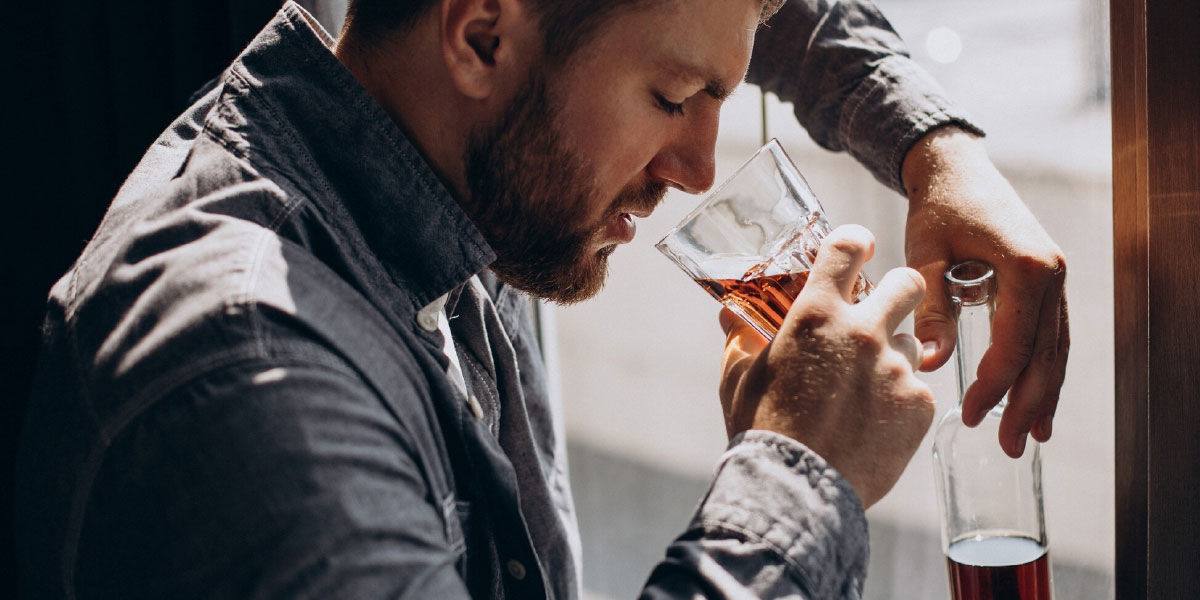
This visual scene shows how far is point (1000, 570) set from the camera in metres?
0.89

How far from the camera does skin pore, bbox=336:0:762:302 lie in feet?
A: 3.15

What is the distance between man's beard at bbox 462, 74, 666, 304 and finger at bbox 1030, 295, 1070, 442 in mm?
Result: 419

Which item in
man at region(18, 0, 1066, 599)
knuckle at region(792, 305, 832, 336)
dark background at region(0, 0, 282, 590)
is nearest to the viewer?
man at region(18, 0, 1066, 599)

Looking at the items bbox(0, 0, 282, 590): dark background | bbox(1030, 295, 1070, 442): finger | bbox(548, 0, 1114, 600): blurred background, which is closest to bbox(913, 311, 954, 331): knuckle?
bbox(1030, 295, 1070, 442): finger

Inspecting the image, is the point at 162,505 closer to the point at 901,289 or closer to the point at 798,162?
the point at 901,289

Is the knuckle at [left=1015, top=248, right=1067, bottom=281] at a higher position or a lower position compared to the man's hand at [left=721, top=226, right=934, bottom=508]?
higher

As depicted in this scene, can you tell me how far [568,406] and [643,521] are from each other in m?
0.30

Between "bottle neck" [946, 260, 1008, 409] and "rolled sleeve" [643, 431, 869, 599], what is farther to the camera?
"bottle neck" [946, 260, 1008, 409]

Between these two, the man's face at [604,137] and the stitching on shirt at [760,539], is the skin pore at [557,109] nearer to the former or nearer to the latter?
the man's face at [604,137]

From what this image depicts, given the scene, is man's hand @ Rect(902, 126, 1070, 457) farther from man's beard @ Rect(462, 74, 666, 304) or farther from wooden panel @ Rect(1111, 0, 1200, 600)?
man's beard @ Rect(462, 74, 666, 304)

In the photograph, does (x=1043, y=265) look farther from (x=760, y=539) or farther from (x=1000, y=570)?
(x=760, y=539)

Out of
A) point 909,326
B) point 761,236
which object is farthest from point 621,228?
point 909,326

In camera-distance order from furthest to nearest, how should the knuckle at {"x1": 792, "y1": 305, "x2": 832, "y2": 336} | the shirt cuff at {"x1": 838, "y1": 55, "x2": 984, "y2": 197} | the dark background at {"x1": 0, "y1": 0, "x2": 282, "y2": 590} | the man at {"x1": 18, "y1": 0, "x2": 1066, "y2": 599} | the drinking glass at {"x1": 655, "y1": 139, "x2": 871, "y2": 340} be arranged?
the dark background at {"x1": 0, "y1": 0, "x2": 282, "y2": 590} < the shirt cuff at {"x1": 838, "y1": 55, "x2": 984, "y2": 197} < the drinking glass at {"x1": 655, "y1": 139, "x2": 871, "y2": 340} < the knuckle at {"x1": 792, "y1": 305, "x2": 832, "y2": 336} < the man at {"x1": 18, "y1": 0, "x2": 1066, "y2": 599}

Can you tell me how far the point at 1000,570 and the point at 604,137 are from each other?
21.0 inches
